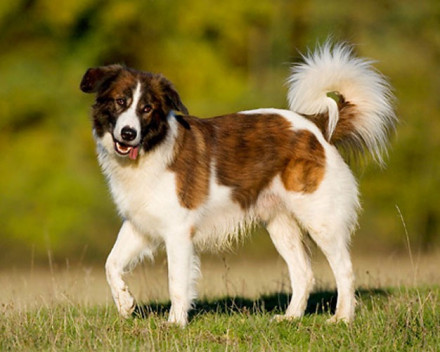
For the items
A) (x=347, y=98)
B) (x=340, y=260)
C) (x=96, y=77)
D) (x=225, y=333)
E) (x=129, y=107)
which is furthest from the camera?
(x=347, y=98)

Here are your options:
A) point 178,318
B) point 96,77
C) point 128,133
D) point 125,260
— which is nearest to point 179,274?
point 178,318

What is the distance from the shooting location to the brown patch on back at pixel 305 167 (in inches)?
283

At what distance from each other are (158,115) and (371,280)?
4.38 meters

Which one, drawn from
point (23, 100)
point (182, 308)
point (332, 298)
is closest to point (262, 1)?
point (23, 100)

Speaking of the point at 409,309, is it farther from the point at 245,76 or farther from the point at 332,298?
the point at 245,76

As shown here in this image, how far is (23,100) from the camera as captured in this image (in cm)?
2047

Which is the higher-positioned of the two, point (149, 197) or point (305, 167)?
point (305, 167)

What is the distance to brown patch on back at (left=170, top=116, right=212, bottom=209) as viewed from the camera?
6797 mm

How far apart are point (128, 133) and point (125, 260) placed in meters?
1.25

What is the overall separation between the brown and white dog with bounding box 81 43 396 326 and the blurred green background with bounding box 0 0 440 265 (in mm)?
11544

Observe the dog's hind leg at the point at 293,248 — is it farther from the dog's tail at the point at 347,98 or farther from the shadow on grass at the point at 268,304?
the dog's tail at the point at 347,98

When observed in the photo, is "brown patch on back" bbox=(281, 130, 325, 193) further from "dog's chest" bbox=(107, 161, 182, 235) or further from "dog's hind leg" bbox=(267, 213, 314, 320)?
"dog's chest" bbox=(107, 161, 182, 235)

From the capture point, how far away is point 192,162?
693cm

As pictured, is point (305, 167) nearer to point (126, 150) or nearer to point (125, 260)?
point (126, 150)
